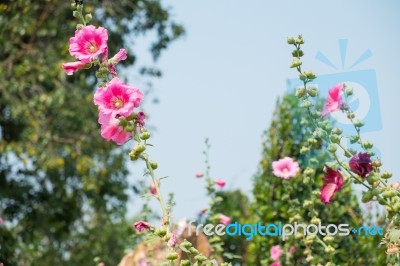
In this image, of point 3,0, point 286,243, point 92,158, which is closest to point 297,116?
point 286,243

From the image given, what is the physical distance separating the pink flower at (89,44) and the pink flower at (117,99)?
14cm

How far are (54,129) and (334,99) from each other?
295 inches

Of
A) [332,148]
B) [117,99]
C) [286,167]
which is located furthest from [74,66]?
[286,167]

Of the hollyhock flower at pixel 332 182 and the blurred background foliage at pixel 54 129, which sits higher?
the blurred background foliage at pixel 54 129

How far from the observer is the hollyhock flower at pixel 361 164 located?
2207mm

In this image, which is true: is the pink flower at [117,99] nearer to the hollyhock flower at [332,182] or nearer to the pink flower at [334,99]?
the hollyhock flower at [332,182]

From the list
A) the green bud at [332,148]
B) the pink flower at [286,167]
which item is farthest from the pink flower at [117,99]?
the pink flower at [286,167]

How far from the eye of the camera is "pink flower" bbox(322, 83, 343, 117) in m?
2.64

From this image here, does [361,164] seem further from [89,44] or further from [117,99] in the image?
[89,44]

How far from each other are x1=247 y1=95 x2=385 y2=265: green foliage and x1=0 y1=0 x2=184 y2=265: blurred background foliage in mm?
4563

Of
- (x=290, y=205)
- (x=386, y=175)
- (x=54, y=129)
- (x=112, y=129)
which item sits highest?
(x=54, y=129)

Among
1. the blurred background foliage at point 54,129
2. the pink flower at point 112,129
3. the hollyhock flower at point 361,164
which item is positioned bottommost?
the hollyhock flower at point 361,164

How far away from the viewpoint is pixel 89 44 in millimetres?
2256

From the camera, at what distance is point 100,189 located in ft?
34.3
